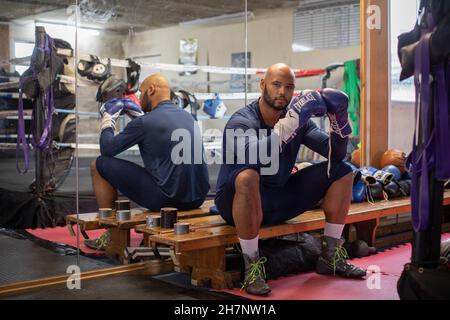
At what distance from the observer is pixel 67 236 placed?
3.74 m

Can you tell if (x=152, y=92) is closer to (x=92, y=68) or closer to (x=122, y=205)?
(x=92, y=68)

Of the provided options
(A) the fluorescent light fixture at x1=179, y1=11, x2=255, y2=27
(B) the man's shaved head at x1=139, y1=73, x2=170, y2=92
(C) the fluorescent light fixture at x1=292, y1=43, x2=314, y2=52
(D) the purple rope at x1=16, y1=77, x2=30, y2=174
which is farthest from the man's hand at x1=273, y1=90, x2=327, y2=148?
(C) the fluorescent light fixture at x1=292, y1=43, x2=314, y2=52

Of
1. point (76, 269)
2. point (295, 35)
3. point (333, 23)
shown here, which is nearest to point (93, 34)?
point (76, 269)

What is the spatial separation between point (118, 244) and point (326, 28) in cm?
398

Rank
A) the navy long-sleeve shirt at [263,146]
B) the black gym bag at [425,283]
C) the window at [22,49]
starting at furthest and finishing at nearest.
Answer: the window at [22,49] < the navy long-sleeve shirt at [263,146] < the black gym bag at [425,283]

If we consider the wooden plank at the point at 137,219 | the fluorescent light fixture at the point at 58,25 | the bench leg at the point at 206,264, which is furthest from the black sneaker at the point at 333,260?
the fluorescent light fixture at the point at 58,25

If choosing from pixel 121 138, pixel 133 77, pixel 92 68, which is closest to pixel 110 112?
pixel 121 138

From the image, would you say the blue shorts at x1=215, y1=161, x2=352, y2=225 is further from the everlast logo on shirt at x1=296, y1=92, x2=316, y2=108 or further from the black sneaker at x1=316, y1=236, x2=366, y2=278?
the everlast logo on shirt at x1=296, y1=92, x2=316, y2=108

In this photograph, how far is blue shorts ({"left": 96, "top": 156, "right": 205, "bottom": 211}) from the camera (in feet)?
12.1

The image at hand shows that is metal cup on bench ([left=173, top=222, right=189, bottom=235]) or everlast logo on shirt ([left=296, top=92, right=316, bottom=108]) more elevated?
everlast logo on shirt ([left=296, top=92, right=316, bottom=108])

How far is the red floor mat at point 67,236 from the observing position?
11.5 ft

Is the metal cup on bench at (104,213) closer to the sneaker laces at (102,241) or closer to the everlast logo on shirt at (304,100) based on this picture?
the sneaker laces at (102,241)

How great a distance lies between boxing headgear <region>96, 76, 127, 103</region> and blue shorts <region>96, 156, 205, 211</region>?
417 millimetres

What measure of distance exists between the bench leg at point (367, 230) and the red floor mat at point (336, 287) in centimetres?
48
